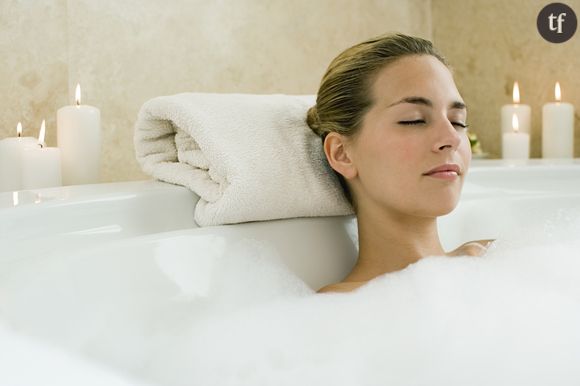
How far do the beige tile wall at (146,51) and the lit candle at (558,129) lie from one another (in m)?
0.64

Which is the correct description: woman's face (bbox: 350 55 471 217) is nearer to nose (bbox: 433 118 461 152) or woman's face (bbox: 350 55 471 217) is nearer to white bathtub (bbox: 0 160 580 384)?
nose (bbox: 433 118 461 152)

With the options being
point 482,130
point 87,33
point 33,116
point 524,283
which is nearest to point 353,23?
point 482,130

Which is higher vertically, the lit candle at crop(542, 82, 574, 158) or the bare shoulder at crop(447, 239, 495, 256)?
the lit candle at crop(542, 82, 574, 158)

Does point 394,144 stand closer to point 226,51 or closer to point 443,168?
point 443,168

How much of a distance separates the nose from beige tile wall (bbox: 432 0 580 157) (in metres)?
1.21

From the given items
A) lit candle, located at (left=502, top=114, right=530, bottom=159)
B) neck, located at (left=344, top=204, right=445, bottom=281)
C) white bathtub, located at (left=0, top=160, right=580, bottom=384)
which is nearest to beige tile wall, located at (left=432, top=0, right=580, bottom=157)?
lit candle, located at (left=502, top=114, right=530, bottom=159)

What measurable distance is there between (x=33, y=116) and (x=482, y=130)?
4.73 ft

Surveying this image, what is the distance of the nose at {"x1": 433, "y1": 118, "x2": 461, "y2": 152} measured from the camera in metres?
1.09

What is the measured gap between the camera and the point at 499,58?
7.65ft

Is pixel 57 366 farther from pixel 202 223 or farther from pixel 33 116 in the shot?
pixel 33 116

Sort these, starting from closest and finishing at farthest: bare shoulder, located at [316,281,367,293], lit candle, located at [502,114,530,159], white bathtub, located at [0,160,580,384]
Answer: white bathtub, located at [0,160,580,384] → bare shoulder, located at [316,281,367,293] → lit candle, located at [502,114,530,159]

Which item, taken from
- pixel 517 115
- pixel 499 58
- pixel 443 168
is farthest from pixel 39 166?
pixel 499 58

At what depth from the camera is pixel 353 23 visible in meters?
2.31

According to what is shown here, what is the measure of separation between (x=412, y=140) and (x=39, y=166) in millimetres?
711
